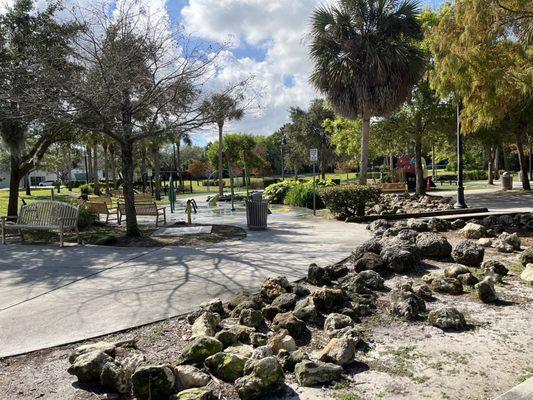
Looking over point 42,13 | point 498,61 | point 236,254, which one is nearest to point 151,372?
point 236,254

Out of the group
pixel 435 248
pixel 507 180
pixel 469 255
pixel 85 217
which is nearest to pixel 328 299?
pixel 469 255

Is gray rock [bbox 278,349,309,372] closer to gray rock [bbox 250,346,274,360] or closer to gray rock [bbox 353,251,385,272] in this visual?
gray rock [bbox 250,346,274,360]

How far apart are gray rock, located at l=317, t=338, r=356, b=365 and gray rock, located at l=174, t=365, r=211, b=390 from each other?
941mm

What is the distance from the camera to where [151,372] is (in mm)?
3250

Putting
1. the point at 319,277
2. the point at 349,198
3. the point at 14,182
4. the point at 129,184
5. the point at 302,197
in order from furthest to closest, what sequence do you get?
the point at 302,197 → the point at 349,198 → the point at 14,182 → the point at 129,184 → the point at 319,277

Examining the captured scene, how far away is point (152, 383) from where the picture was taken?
3211mm

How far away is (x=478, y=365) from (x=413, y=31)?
1723 centimetres

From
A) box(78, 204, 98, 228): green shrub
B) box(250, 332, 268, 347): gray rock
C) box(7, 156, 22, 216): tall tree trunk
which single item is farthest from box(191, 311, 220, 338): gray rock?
box(7, 156, 22, 216): tall tree trunk

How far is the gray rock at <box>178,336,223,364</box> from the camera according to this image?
3.75 m

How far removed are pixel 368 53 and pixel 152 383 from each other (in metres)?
16.9

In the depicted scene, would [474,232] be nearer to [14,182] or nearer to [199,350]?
[199,350]

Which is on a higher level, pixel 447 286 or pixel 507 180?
pixel 507 180

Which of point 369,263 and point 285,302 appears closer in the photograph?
point 285,302

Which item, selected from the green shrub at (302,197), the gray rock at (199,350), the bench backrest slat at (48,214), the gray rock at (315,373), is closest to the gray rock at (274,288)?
the gray rock at (199,350)
